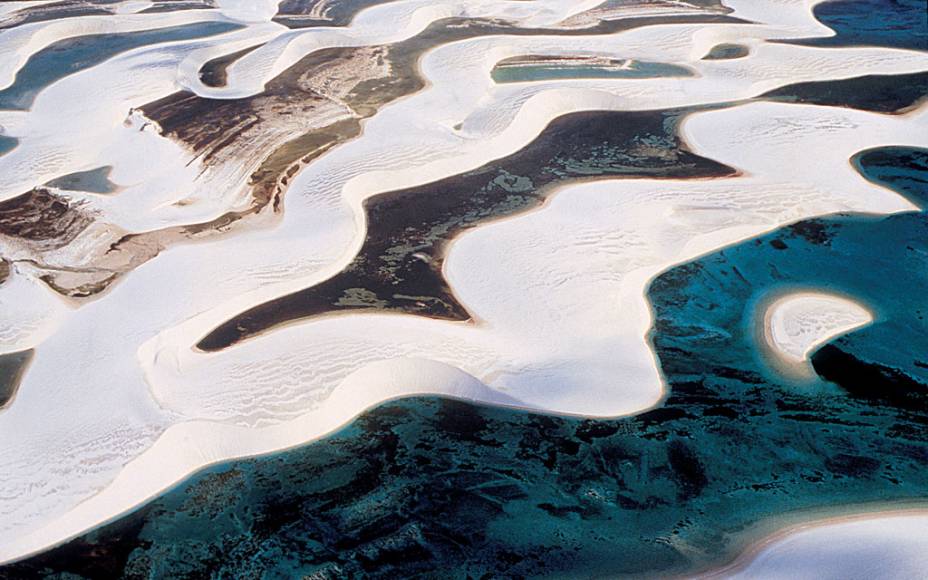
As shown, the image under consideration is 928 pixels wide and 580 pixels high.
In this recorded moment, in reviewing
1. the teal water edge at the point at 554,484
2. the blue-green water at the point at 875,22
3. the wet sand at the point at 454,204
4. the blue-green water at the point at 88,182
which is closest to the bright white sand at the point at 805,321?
the teal water edge at the point at 554,484

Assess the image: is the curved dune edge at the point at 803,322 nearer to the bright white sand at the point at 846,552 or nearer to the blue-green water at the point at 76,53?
the bright white sand at the point at 846,552

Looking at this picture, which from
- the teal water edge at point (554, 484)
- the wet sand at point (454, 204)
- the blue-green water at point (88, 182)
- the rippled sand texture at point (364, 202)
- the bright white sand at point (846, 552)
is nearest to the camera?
Result: the bright white sand at point (846, 552)

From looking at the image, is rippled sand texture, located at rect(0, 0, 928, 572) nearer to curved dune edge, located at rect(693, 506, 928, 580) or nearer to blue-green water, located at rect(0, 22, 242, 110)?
blue-green water, located at rect(0, 22, 242, 110)

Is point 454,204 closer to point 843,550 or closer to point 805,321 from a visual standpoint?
point 805,321

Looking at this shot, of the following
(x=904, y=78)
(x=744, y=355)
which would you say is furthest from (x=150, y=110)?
(x=904, y=78)

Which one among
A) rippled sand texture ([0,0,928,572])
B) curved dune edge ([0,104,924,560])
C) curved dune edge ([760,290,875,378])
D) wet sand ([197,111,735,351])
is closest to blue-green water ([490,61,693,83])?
rippled sand texture ([0,0,928,572])

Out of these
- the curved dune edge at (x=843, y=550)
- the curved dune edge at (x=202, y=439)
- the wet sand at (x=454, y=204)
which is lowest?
the curved dune edge at (x=843, y=550)
